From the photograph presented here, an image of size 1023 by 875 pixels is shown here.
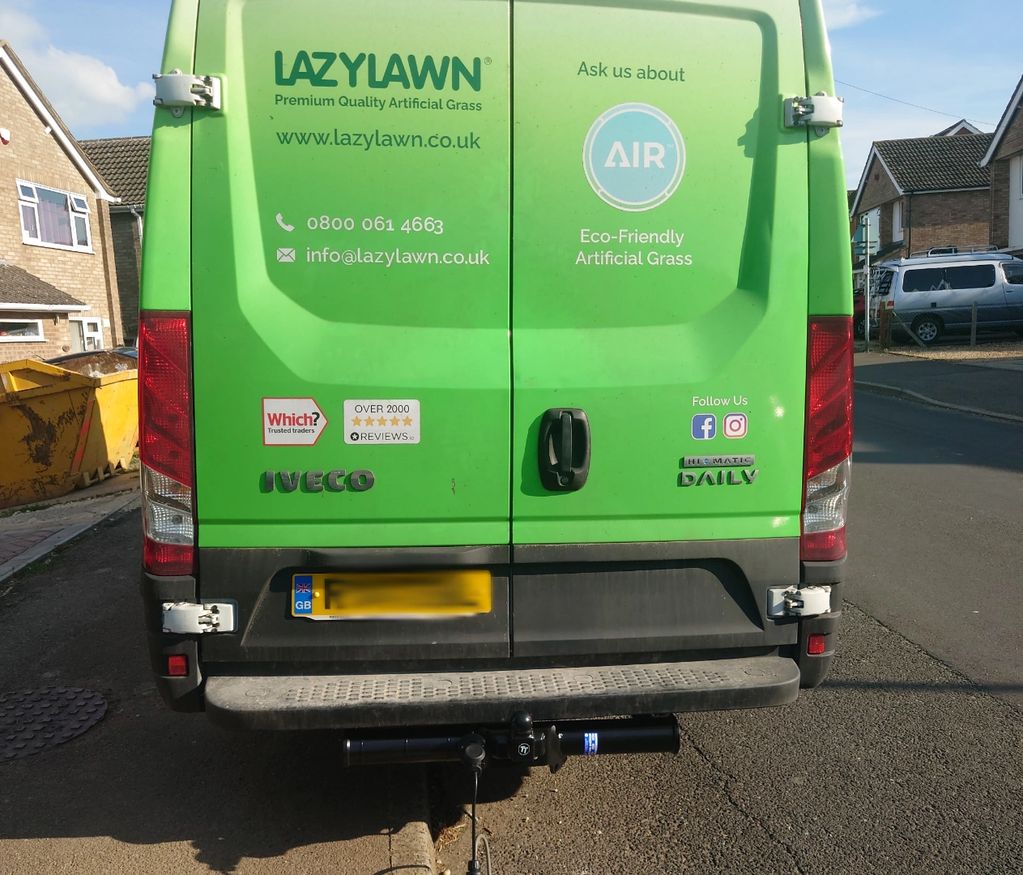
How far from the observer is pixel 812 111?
2.94m

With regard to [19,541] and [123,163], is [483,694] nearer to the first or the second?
[19,541]

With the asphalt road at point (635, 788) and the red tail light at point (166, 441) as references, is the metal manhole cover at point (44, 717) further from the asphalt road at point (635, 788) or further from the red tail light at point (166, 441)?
the red tail light at point (166, 441)

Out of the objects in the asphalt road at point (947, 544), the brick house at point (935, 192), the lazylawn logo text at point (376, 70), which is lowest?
the asphalt road at point (947, 544)

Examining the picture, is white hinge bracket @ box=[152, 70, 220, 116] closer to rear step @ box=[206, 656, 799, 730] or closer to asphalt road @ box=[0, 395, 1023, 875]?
rear step @ box=[206, 656, 799, 730]

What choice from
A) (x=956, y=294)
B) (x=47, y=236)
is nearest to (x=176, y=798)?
(x=956, y=294)

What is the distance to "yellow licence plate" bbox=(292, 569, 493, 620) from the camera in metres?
2.95

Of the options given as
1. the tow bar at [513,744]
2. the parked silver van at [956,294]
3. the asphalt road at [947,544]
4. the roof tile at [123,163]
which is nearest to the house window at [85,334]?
the roof tile at [123,163]

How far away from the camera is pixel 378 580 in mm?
2969

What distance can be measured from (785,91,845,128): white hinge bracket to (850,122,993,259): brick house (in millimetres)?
37859

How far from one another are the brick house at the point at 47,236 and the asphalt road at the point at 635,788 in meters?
20.3

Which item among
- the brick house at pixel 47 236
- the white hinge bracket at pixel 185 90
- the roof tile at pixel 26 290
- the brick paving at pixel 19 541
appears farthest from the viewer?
the brick house at pixel 47 236

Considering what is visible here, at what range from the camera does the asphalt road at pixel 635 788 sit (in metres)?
3.17

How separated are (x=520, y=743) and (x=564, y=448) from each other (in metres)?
0.93

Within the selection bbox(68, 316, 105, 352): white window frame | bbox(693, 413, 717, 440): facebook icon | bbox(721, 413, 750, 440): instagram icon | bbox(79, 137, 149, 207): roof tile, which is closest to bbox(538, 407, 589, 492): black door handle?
bbox(693, 413, 717, 440): facebook icon
